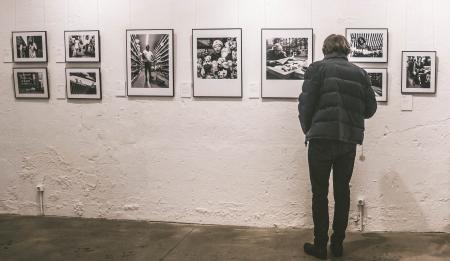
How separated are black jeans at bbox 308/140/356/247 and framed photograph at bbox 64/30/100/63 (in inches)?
85.1

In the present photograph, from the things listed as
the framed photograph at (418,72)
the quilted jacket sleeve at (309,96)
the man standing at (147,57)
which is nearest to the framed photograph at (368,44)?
the framed photograph at (418,72)

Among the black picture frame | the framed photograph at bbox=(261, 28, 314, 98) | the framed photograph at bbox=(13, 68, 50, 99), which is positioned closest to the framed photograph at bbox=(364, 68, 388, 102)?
the black picture frame

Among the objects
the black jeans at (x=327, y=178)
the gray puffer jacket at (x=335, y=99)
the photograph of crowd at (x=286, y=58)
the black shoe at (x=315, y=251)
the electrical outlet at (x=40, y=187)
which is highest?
the photograph of crowd at (x=286, y=58)

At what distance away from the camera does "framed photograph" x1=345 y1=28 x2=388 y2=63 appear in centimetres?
407

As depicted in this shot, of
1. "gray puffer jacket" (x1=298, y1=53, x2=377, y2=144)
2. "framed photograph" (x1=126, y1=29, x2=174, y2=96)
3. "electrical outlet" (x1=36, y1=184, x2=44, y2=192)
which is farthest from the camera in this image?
"electrical outlet" (x1=36, y1=184, x2=44, y2=192)

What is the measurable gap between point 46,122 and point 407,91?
317cm

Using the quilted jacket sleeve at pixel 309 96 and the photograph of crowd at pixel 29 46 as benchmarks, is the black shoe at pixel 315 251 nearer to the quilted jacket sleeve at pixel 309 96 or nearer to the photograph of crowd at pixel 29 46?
the quilted jacket sleeve at pixel 309 96

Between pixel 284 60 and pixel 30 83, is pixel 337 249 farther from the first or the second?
pixel 30 83

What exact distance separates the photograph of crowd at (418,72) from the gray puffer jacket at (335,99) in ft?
2.62

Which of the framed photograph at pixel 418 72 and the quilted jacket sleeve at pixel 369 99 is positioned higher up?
the framed photograph at pixel 418 72

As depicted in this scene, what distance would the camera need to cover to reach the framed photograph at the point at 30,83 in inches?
183

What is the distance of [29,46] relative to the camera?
4.64 m

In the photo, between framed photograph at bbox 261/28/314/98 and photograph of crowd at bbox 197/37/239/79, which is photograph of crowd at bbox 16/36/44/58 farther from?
framed photograph at bbox 261/28/314/98

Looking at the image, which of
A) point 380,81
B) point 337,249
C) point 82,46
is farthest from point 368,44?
point 82,46
